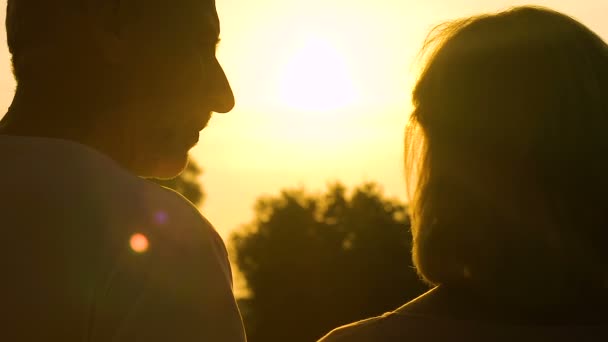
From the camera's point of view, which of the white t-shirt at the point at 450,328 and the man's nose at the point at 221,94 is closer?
the man's nose at the point at 221,94

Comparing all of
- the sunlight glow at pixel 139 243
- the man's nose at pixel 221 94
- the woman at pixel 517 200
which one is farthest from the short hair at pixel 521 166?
the sunlight glow at pixel 139 243

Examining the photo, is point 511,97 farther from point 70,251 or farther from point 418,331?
point 70,251

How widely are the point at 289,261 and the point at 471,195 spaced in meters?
65.7

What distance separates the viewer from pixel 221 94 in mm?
2154

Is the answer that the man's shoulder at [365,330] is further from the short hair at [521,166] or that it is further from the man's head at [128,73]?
the man's head at [128,73]

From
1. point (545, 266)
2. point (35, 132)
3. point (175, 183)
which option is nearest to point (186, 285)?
point (35, 132)

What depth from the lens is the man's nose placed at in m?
2.15

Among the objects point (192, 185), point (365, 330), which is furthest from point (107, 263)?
point (192, 185)

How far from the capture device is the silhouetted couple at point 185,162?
1.69 metres

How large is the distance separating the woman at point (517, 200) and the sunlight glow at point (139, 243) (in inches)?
45.7

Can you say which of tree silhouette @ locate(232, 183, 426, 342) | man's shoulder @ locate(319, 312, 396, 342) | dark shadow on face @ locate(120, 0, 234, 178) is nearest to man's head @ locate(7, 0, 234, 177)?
dark shadow on face @ locate(120, 0, 234, 178)

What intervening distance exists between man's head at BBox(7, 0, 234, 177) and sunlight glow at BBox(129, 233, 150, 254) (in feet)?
1.33

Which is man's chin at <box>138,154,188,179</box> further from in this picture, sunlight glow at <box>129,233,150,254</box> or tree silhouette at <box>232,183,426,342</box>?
tree silhouette at <box>232,183,426,342</box>

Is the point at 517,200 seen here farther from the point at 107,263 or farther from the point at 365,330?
the point at 107,263
